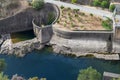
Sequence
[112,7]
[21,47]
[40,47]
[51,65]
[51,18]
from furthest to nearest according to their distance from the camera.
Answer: [51,18]
[112,7]
[40,47]
[21,47]
[51,65]

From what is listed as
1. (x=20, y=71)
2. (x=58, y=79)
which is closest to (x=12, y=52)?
(x=20, y=71)

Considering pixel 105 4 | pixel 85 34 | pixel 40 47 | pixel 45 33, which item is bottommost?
pixel 40 47

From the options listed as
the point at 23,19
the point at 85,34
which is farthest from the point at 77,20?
the point at 23,19

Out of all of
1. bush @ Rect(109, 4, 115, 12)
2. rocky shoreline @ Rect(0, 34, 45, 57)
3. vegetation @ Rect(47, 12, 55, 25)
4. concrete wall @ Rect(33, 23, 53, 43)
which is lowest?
rocky shoreline @ Rect(0, 34, 45, 57)

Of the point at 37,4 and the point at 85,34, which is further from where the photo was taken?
the point at 37,4

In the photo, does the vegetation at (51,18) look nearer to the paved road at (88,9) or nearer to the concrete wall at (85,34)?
the paved road at (88,9)

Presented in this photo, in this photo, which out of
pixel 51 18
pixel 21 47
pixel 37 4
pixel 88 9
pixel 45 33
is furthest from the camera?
pixel 51 18

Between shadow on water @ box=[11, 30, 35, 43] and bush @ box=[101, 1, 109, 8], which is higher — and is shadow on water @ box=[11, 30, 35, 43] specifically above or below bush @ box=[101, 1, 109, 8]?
below

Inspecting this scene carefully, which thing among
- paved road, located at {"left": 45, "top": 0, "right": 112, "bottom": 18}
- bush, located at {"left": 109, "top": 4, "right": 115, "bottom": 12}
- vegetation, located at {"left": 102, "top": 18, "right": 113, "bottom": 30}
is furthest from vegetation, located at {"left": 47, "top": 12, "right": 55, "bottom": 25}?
bush, located at {"left": 109, "top": 4, "right": 115, "bottom": 12}

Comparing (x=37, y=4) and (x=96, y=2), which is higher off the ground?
(x=96, y=2)

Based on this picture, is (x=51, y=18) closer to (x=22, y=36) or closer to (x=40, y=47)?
(x=22, y=36)

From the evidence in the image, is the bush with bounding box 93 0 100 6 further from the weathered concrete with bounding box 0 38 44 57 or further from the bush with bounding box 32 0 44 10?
the weathered concrete with bounding box 0 38 44 57
